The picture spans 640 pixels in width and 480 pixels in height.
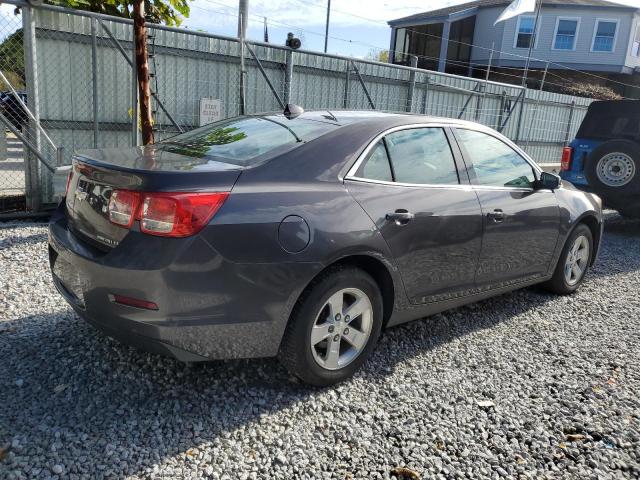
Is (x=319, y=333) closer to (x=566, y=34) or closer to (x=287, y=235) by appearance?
(x=287, y=235)

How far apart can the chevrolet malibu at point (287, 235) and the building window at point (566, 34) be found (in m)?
28.2

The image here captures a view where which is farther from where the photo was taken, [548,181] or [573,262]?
[573,262]

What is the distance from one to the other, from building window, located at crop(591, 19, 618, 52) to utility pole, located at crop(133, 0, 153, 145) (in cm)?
2856

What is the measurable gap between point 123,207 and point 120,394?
3.41 ft

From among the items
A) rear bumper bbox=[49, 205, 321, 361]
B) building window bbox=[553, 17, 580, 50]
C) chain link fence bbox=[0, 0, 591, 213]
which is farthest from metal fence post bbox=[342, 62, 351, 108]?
building window bbox=[553, 17, 580, 50]

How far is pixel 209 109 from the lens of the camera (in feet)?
25.8

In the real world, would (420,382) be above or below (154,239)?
below

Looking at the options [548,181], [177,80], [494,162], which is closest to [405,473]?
[494,162]

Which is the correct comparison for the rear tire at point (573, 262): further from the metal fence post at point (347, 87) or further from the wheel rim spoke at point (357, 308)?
the metal fence post at point (347, 87)

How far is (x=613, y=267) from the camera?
634 centimetres

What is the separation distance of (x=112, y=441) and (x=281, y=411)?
0.84m

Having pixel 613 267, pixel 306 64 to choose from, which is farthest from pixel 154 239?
pixel 306 64

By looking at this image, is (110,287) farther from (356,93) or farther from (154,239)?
(356,93)

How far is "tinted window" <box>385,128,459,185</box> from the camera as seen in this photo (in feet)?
11.4
